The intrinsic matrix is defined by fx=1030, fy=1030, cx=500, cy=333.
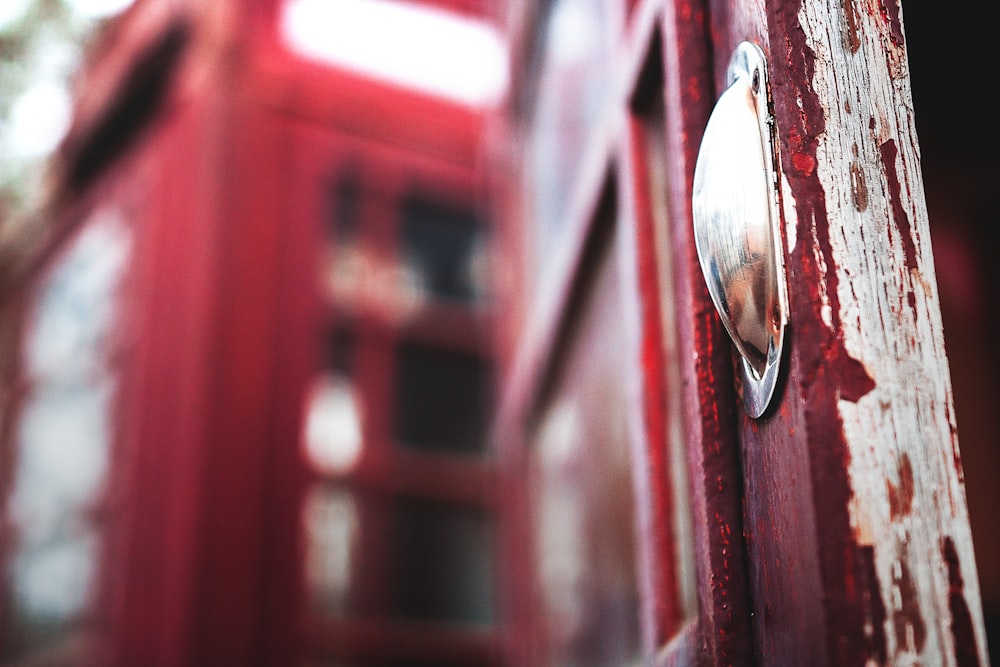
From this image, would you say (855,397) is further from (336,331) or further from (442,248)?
(442,248)

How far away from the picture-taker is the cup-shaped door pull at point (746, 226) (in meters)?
0.53

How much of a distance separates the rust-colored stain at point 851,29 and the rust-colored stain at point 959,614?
0.84 feet

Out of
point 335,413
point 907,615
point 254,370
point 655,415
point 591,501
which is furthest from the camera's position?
point 335,413

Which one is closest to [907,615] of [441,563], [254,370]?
[254,370]

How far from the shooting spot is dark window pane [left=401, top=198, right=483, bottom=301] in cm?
324

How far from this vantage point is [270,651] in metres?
2.57

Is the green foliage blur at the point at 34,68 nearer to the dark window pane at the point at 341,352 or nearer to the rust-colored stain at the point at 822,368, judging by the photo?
the dark window pane at the point at 341,352

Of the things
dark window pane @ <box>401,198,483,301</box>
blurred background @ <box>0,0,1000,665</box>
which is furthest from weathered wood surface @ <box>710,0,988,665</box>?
dark window pane @ <box>401,198,483,301</box>

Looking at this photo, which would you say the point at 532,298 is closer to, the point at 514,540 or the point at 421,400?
the point at 514,540

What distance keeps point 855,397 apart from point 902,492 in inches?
1.8

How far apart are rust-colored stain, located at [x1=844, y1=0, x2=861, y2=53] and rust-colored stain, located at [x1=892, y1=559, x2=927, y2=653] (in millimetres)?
267

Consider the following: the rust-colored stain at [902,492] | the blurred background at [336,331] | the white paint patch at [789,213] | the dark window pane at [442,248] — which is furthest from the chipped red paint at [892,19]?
the dark window pane at [442,248]

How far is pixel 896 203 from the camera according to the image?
51cm

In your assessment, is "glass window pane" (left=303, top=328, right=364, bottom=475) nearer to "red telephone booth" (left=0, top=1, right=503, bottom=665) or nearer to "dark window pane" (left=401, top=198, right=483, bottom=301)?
"red telephone booth" (left=0, top=1, right=503, bottom=665)
